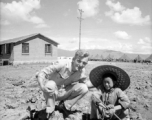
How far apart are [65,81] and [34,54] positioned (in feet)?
48.4

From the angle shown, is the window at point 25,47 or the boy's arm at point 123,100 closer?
the boy's arm at point 123,100

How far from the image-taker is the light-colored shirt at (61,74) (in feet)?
8.62

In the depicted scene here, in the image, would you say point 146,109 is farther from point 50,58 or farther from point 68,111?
point 50,58

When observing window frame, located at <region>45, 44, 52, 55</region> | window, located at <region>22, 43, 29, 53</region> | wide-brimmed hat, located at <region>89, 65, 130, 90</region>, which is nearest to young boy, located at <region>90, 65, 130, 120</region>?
wide-brimmed hat, located at <region>89, 65, 130, 90</region>

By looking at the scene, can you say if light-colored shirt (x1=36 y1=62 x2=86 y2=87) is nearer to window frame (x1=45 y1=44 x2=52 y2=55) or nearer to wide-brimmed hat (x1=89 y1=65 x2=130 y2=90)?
wide-brimmed hat (x1=89 y1=65 x2=130 y2=90)

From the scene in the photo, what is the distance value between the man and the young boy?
33cm

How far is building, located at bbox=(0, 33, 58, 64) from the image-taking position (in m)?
15.7

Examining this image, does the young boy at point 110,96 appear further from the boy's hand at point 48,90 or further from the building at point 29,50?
the building at point 29,50

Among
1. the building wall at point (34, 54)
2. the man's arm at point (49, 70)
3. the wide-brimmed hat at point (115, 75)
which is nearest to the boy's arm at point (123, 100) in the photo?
the wide-brimmed hat at point (115, 75)

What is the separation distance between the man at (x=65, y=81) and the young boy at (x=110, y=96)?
13.1 inches

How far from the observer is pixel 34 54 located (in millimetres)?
16875

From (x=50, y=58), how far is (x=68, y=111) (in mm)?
15672

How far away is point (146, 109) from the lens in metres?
3.64

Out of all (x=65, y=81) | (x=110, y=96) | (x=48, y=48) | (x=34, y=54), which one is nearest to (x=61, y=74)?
(x=65, y=81)
